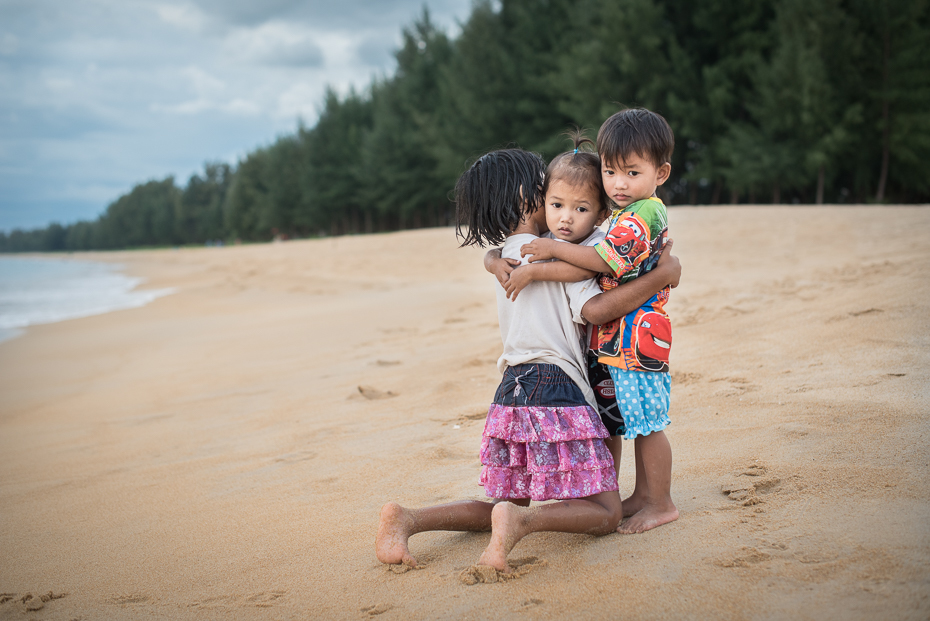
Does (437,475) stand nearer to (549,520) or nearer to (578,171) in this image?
(549,520)

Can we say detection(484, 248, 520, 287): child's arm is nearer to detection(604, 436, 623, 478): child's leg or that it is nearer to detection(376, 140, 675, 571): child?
→ detection(376, 140, 675, 571): child

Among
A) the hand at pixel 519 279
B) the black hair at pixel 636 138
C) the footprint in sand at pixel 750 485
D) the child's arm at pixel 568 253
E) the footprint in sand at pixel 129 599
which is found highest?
the black hair at pixel 636 138

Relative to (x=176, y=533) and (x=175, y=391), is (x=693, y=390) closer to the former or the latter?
(x=176, y=533)

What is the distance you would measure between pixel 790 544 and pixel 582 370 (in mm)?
688

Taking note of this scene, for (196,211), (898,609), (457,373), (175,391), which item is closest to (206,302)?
(175,391)

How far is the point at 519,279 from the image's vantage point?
5.95 feet

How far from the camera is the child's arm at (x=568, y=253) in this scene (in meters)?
1.76

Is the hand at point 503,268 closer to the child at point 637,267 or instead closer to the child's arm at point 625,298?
the child at point 637,267

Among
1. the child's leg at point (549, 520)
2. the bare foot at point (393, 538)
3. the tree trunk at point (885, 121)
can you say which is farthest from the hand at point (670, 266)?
the tree trunk at point (885, 121)

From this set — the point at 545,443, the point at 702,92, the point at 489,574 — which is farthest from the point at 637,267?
the point at 702,92

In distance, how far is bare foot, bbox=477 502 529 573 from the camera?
160 cm

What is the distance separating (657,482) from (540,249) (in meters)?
0.76

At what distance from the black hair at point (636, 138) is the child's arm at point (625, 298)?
286 mm

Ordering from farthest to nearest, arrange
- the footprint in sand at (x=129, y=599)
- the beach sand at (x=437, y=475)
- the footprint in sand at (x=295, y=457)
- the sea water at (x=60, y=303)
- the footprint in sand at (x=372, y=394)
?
the sea water at (x=60, y=303) < the footprint in sand at (x=372, y=394) < the footprint in sand at (x=295, y=457) < the footprint in sand at (x=129, y=599) < the beach sand at (x=437, y=475)
